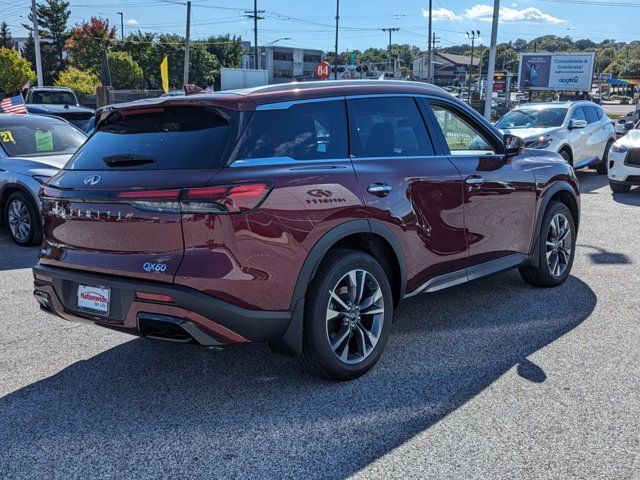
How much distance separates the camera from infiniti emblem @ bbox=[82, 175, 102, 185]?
11.7 feet

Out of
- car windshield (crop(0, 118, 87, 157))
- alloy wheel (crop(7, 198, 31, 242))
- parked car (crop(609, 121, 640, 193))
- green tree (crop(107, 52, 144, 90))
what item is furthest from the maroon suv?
green tree (crop(107, 52, 144, 90))

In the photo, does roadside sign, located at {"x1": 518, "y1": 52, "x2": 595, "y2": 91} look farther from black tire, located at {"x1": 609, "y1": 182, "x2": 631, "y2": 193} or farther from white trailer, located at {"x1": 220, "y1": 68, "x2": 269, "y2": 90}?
Result: black tire, located at {"x1": 609, "y1": 182, "x2": 631, "y2": 193}

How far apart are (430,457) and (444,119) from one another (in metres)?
2.63

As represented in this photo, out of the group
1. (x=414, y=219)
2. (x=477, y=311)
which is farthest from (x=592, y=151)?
(x=414, y=219)

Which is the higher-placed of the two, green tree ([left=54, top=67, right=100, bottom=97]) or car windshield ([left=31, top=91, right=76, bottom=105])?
green tree ([left=54, top=67, right=100, bottom=97])

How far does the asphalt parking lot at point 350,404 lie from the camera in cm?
301

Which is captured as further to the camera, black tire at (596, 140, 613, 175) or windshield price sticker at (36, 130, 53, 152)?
black tire at (596, 140, 613, 175)

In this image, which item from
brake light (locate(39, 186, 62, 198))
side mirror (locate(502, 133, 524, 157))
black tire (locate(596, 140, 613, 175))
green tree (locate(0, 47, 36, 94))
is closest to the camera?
brake light (locate(39, 186, 62, 198))

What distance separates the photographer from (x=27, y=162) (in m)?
7.95

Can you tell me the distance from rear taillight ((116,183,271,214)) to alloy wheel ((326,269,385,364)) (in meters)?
0.75

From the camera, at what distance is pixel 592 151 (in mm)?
A: 14055

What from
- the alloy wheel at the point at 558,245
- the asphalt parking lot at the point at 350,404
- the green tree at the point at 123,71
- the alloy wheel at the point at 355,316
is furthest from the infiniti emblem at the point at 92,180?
the green tree at the point at 123,71

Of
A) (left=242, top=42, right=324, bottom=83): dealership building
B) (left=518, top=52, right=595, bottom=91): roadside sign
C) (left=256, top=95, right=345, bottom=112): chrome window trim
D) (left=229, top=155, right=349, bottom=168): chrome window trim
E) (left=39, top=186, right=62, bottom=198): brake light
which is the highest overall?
(left=242, top=42, right=324, bottom=83): dealership building

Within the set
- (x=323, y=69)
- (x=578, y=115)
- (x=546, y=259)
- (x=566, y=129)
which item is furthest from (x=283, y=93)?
(x=323, y=69)
